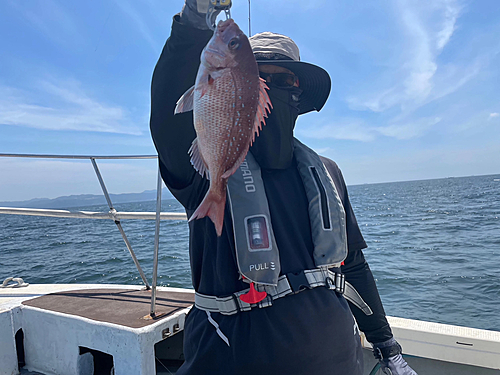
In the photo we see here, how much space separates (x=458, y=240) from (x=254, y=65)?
51.1 feet

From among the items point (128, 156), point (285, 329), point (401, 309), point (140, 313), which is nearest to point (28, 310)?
point (140, 313)

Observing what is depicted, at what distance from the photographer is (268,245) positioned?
49.4 inches

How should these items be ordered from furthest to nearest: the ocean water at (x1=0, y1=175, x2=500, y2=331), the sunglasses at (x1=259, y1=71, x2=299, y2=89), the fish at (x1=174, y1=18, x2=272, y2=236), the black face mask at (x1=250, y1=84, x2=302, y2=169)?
the ocean water at (x1=0, y1=175, x2=500, y2=331), the sunglasses at (x1=259, y1=71, x2=299, y2=89), the black face mask at (x1=250, y1=84, x2=302, y2=169), the fish at (x1=174, y1=18, x2=272, y2=236)

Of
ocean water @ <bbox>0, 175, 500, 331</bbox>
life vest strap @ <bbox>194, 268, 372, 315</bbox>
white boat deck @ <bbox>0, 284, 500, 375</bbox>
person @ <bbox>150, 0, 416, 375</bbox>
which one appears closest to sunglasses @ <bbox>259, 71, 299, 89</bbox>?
person @ <bbox>150, 0, 416, 375</bbox>

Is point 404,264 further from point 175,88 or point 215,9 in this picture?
point 215,9

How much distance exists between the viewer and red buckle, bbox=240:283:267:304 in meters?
1.20

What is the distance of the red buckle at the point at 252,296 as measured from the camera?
120 centimetres

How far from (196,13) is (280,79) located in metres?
0.54

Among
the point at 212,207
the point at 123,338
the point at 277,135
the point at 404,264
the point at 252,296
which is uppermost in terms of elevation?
the point at 277,135

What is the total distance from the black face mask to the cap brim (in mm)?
177

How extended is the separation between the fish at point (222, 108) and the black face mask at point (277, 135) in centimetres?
33

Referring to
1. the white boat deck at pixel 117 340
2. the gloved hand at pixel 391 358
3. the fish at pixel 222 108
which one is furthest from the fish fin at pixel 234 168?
the white boat deck at pixel 117 340

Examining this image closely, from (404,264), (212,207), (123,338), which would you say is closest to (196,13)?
(212,207)

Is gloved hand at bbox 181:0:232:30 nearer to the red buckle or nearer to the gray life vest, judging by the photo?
→ the gray life vest
